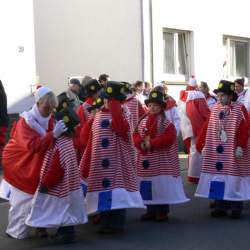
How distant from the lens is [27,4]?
44.0 ft

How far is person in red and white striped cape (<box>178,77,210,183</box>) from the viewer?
11113 millimetres

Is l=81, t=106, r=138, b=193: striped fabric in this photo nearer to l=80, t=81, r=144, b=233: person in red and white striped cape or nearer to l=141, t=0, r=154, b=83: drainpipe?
l=80, t=81, r=144, b=233: person in red and white striped cape

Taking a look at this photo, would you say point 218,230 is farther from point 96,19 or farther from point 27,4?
point 96,19

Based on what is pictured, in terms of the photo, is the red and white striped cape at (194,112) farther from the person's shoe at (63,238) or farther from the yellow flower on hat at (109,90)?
the person's shoe at (63,238)

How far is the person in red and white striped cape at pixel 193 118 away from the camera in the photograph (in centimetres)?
1111

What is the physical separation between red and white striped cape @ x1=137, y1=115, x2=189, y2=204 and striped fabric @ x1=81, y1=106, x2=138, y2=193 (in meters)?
0.72

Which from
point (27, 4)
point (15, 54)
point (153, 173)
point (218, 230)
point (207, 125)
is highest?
point (27, 4)

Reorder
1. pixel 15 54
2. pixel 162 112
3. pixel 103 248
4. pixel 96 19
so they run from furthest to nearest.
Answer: pixel 96 19
pixel 15 54
pixel 162 112
pixel 103 248

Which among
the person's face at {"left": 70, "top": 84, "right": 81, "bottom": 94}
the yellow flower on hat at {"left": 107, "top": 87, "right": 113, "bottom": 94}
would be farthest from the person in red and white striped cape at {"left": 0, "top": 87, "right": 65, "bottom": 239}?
the person's face at {"left": 70, "top": 84, "right": 81, "bottom": 94}

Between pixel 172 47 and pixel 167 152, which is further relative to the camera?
pixel 172 47

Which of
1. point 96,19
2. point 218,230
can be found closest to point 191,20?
point 96,19

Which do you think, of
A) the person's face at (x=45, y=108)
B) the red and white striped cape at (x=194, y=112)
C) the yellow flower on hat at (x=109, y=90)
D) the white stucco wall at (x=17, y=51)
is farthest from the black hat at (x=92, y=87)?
the white stucco wall at (x=17, y=51)

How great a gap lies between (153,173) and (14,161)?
75.5 inches

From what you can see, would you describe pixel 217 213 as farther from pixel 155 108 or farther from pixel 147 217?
pixel 155 108
